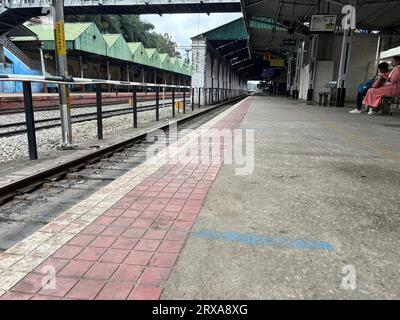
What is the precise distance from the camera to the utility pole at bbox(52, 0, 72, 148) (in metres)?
5.84

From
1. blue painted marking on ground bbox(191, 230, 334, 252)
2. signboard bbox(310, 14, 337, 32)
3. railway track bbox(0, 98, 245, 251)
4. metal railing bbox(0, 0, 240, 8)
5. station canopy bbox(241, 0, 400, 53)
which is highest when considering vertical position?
metal railing bbox(0, 0, 240, 8)

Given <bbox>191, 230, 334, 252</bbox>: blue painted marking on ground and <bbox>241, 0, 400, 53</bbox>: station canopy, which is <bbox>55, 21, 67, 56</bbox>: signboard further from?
<bbox>241, 0, 400, 53</bbox>: station canopy

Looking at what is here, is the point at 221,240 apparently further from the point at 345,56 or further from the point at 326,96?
the point at 326,96

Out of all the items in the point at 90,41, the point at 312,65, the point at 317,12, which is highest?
the point at 317,12

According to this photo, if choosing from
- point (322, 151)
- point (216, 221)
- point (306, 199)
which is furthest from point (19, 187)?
point (322, 151)

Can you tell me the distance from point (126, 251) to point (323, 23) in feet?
55.9

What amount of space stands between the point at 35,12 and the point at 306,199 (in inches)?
1152

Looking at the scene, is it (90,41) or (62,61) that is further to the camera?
(90,41)

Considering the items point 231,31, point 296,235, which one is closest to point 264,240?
point 296,235

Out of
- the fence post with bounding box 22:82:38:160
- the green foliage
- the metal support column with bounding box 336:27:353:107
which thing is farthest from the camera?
the green foliage

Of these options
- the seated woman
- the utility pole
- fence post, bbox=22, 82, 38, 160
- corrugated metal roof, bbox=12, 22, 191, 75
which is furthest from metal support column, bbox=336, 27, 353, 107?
corrugated metal roof, bbox=12, 22, 191, 75

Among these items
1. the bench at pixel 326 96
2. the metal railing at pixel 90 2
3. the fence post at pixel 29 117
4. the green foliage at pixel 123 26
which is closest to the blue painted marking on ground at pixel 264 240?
the fence post at pixel 29 117

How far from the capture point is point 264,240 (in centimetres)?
250
